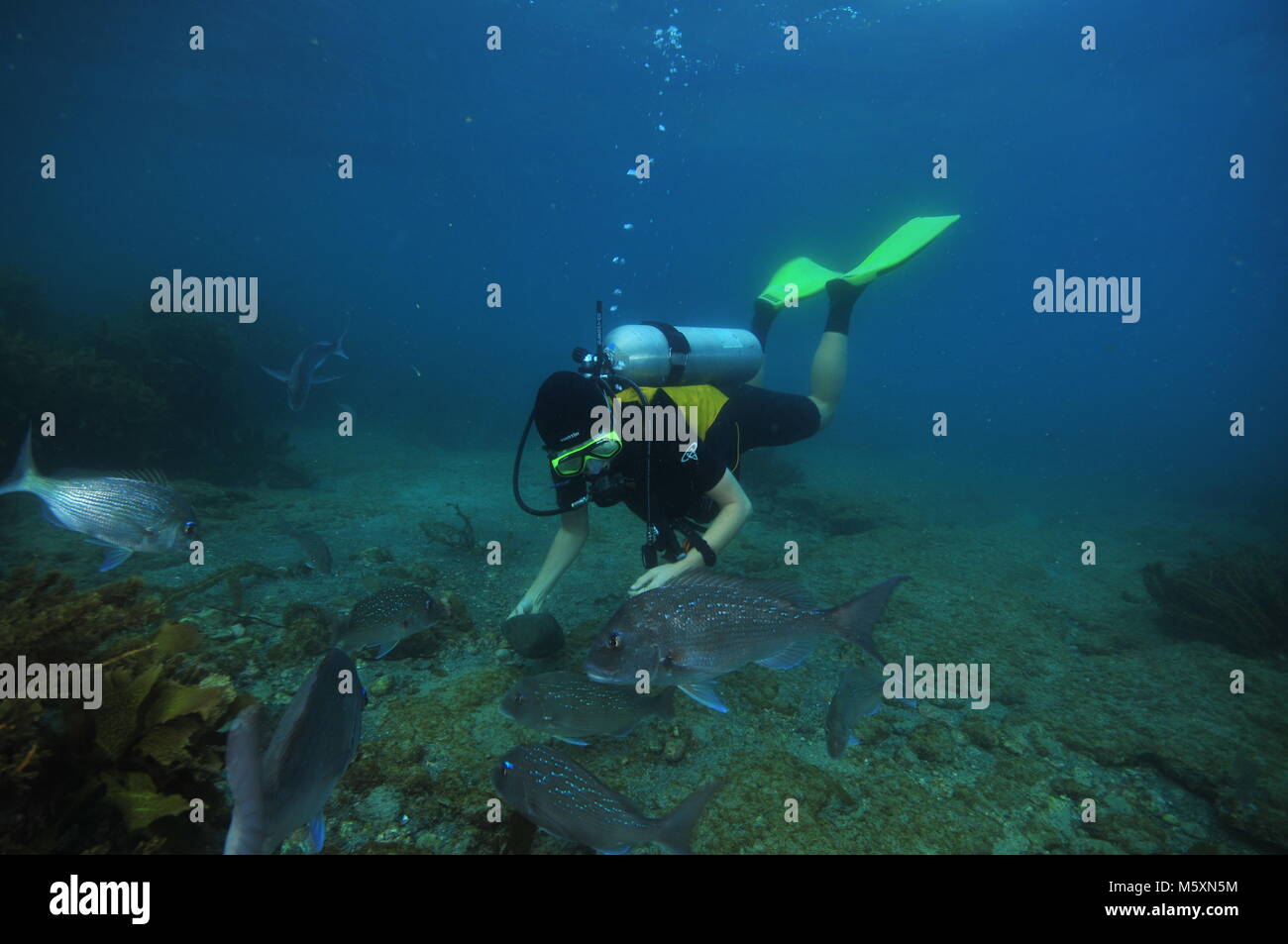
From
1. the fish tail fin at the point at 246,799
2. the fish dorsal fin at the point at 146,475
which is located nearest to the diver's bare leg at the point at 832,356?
the fish tail fin at the point at 246,799

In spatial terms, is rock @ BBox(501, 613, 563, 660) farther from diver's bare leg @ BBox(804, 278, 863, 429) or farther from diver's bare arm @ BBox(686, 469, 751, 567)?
diver's bare leg @ BBox(804, 278, 863, 429)

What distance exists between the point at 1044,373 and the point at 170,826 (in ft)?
487

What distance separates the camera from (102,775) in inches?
93.4

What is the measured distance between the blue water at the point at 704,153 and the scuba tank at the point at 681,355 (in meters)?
2.67

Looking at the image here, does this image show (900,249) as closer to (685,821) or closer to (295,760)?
(685,821)

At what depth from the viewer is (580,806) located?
7.72ft

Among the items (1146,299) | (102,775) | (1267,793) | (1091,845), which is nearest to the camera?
Answer: (102,775)

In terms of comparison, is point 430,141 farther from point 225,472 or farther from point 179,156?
point 225,472

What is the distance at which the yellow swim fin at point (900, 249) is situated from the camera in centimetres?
747

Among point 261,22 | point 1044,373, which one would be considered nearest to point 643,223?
point 261,22

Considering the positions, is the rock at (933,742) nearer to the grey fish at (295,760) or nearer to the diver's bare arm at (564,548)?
the diver's bare arm at (564,548)

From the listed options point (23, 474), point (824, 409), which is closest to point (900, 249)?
point (824, 409)

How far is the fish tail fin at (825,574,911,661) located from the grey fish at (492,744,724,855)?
3.90 ft

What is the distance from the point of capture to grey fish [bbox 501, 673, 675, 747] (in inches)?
116
